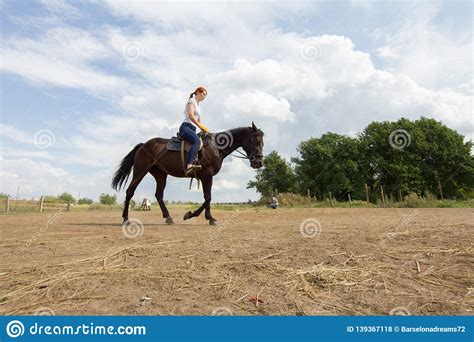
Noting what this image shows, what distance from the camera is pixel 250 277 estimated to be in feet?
11.5

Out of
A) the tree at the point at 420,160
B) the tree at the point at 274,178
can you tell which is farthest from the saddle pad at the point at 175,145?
the tree at the point at 274,178

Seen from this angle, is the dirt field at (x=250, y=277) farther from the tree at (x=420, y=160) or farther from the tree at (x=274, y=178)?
the tree at (x=274, y=178)

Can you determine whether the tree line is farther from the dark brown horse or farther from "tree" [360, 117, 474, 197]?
the dark brown horse

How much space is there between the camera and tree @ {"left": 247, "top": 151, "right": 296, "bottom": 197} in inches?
2416

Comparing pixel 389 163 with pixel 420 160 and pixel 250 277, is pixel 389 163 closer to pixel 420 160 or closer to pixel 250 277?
pixel 420 160

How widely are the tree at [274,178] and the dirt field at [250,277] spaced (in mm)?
54841

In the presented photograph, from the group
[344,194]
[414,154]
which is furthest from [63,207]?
[414,154]

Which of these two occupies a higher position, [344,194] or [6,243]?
[344,194]

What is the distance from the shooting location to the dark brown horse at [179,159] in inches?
368

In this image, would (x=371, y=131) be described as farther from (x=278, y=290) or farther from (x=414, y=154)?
(x=278, y=290)

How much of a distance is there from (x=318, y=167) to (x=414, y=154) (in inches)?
581

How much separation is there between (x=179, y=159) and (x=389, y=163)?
48291 mm
